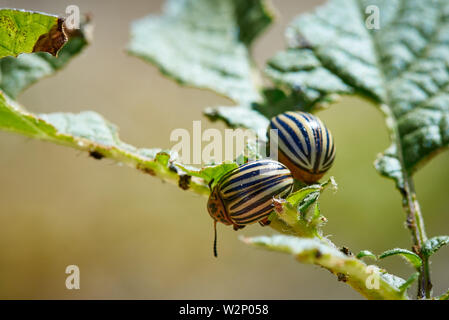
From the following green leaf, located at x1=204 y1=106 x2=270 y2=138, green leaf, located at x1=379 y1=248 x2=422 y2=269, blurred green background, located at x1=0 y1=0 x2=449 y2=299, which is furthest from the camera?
blurred green background, located at x1=0 y1=0 x2=449 y2=299

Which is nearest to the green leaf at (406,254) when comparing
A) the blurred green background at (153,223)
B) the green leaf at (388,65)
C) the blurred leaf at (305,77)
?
the green leaf at (388,65)

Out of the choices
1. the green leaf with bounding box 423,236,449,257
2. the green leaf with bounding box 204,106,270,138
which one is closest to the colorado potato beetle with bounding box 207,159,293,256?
the green leaf with bounding box 204,106,270,138

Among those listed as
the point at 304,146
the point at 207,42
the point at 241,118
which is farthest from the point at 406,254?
the point at 207,42

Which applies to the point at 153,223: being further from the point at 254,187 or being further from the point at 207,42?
the point at 254,187

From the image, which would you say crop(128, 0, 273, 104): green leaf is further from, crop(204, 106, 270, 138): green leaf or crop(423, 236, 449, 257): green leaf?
crop(423, 236, 449, 257): green leaf

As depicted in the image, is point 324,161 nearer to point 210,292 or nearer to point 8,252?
point 210,292
